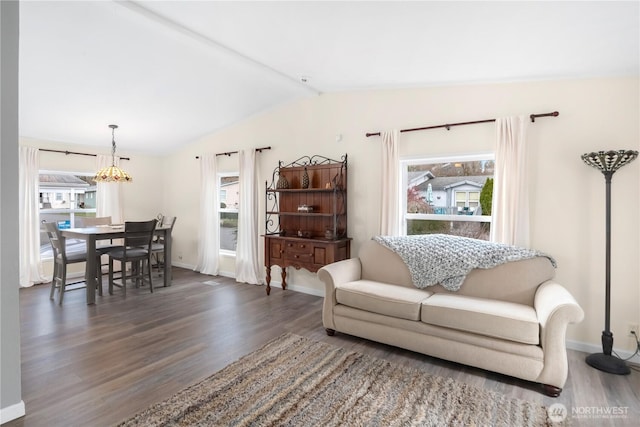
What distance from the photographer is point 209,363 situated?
2.69 meters

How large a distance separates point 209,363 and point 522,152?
3335mm

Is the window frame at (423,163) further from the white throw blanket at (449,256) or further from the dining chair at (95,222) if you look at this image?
the dining chair at (95,222)

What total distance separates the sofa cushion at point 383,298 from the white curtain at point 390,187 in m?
0.82

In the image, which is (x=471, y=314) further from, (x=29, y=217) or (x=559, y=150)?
(x=29, y=217)

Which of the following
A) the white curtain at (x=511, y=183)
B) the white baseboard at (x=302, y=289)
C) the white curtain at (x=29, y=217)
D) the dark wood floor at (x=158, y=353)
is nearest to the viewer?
the dark wood floor at (x=158, y=353)

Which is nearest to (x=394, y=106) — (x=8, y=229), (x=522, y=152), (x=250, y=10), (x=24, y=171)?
(x=522, y=152)

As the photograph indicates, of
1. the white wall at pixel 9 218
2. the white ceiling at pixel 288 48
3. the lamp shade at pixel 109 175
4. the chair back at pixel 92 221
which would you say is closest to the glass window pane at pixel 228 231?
the lamp shade at pixel 109 175

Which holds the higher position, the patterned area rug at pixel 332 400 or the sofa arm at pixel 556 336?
the sofa arm at pixel 556 336

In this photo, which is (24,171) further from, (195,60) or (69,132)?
(195,60)

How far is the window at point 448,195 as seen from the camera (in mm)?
3553

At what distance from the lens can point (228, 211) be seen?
587cm

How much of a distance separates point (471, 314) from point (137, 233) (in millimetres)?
4223

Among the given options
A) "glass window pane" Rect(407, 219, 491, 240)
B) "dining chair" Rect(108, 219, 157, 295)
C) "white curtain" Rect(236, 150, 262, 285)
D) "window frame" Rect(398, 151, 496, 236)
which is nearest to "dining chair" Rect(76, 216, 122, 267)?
"dining chair" Rect(108, 219, 157, 295)

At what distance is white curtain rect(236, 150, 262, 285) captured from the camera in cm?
519
